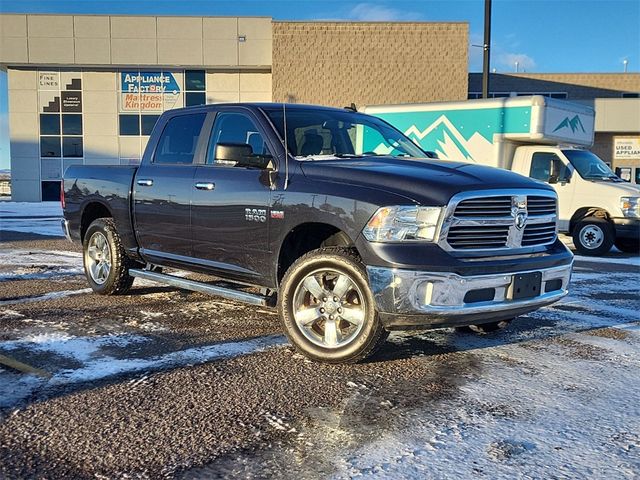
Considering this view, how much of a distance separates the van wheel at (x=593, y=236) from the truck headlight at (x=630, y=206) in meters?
0.38

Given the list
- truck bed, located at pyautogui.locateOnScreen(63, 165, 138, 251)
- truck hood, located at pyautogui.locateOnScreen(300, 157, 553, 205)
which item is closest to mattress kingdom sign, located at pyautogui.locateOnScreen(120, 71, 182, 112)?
truck bed, located at pyautogui.locateOnScreen(63, 165, 138, 251)

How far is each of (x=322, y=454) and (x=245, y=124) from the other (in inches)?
129

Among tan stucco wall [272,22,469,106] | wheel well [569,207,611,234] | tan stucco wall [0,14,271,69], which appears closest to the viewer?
wheel well [569,207,611,234]

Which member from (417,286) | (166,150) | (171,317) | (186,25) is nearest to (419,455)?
(417,286)

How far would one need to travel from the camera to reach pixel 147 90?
35031 millimetres

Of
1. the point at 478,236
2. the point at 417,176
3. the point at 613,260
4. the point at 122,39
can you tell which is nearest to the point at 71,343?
the point at 417,176

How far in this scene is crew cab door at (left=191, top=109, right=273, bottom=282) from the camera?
4.94m

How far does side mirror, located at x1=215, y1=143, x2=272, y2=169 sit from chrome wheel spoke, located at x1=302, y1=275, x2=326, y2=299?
3.44 feet

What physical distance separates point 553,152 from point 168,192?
360 inches

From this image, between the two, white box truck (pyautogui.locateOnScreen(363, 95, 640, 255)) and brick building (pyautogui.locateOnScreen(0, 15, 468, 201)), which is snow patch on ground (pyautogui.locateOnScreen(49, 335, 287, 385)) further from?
brick building (pyautogui.locateOnScreen(0, 15, 468, 201))

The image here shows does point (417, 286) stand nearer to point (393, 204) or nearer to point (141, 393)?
point (393, 204)

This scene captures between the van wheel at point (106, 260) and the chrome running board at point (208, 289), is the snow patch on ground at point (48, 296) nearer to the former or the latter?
the van wheel at point (106, 260)

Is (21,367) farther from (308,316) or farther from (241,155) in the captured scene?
(241,155)

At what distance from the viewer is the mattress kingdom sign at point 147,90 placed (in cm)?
3494
